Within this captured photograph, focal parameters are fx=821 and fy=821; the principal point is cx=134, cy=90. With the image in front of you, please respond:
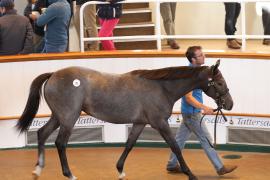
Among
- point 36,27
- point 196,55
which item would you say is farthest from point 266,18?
point 36,27

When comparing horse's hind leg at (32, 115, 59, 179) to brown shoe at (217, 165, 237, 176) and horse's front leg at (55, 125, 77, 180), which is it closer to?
horse's front leg at (55, 125, 77, 180)

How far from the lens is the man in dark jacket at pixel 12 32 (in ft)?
39.0

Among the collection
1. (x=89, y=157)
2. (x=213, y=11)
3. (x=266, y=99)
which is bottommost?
(x=89, y=157)

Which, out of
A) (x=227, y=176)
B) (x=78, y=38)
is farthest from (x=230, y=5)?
(x=227, y=176)

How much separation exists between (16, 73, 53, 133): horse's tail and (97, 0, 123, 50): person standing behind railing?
2.31 metres

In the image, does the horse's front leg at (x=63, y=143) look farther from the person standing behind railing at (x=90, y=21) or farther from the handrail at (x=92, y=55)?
the person standing behind railing at (x=90, y=21)

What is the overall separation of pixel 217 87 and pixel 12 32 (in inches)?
145

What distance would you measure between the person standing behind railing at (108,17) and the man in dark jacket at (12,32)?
107cm

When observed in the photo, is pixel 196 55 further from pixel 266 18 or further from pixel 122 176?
pixel 266 18

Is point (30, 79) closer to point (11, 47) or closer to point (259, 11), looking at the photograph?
point (11, 47)

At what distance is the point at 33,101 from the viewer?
32.7ft

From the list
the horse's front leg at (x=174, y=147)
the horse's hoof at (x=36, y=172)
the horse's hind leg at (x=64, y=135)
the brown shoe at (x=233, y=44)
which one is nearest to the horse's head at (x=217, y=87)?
the horse's front leg at (x=174, y=147)

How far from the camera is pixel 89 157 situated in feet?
37.2

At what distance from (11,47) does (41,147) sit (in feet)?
8.07
